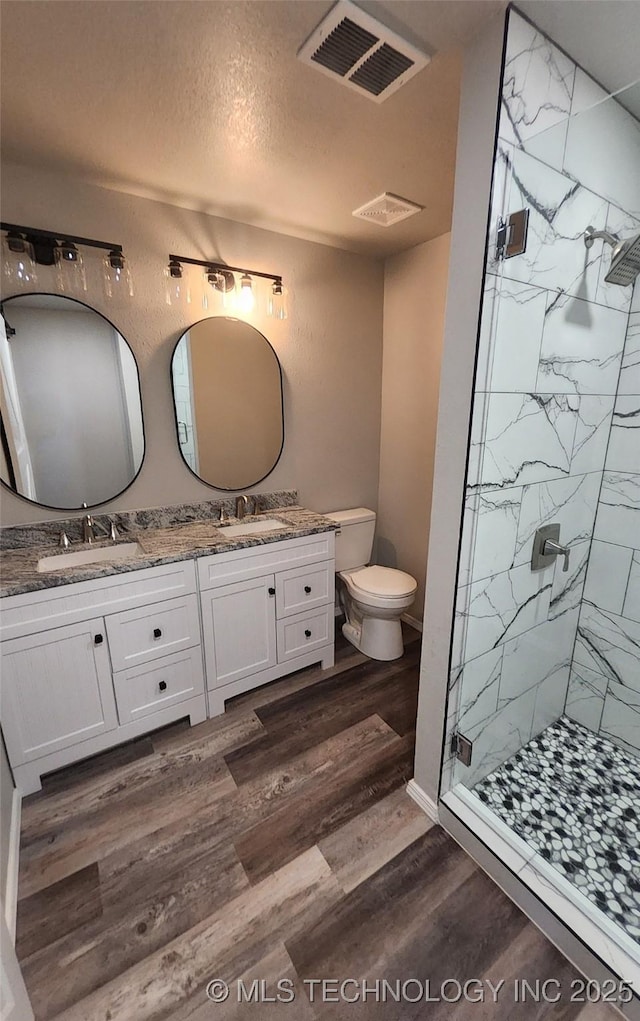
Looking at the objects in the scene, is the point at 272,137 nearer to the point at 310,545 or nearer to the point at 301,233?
the point at 301,233

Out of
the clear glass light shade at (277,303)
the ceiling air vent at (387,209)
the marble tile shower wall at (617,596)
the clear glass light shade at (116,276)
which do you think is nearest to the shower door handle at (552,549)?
the marble tile shower wall at (617,596)

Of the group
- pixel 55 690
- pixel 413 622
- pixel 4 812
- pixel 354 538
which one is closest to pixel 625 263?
pixel 354 538

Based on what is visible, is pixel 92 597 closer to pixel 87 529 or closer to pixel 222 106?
pixel 87 529

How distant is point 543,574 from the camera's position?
5.18ft

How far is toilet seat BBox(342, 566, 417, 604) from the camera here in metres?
2.29

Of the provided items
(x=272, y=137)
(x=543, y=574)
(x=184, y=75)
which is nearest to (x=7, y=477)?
(x=184, y=75)

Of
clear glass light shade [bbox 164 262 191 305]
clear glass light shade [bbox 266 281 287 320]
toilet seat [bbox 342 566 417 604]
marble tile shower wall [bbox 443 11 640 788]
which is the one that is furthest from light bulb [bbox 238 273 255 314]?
toilet seat [bbox 342 566 417 604]

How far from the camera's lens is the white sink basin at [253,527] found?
7.48 feet

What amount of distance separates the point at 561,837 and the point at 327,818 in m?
0.80

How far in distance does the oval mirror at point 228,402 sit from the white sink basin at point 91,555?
53 cm

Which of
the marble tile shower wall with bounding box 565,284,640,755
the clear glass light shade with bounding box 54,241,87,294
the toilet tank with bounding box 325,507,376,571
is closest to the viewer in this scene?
the marble tile shower wall with bounding box 565,284,640,755

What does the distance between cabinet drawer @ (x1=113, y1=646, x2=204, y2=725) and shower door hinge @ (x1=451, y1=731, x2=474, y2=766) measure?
1.15m

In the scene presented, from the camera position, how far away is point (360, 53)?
112 cm

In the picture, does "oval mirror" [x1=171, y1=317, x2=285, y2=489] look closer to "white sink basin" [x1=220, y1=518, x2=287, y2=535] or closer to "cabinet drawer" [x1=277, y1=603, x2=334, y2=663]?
"white sink basin" [x1=220, y1=518, x2=287, y2=535]
